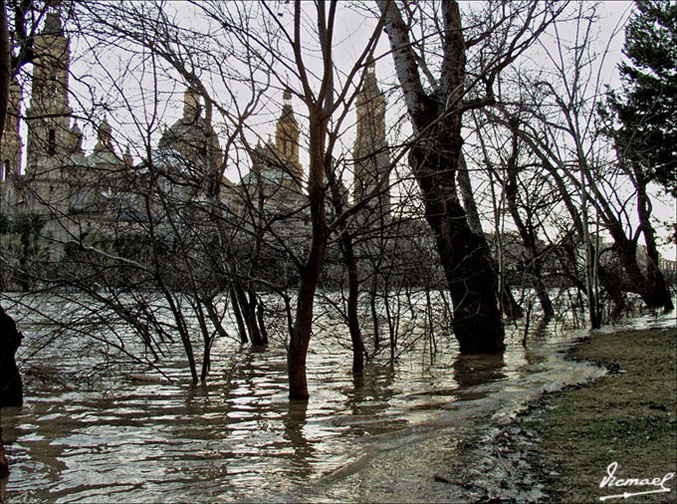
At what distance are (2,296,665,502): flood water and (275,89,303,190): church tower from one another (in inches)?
99.7

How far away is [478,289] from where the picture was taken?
1052 centimetres

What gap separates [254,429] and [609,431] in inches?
110

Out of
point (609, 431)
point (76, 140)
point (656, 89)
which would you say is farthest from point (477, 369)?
point (656, 89)

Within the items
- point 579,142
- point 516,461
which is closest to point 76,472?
point 516,461

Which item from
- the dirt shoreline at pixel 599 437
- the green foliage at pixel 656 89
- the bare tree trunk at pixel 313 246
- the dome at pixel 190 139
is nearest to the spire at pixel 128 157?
the dome at pixel 190 139

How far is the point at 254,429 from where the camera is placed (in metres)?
5.46

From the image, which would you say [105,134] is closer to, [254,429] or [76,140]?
[76,140]

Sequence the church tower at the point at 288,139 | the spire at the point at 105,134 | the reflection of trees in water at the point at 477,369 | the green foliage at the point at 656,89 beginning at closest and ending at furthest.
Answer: the spire at the point at 105,134
the church tower at the point at 288,139
the reflection of trees in water at the point at 477,369
the green foliage at the point at 656,89

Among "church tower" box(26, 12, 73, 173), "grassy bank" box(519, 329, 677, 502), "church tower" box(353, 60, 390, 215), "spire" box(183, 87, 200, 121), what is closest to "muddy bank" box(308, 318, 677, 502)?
"grassy bank" box(519, 329, 677, 502)

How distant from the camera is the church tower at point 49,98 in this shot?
21.3 ft

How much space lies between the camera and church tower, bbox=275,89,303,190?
22.9 ft

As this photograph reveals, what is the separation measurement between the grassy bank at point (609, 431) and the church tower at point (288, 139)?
3521mm

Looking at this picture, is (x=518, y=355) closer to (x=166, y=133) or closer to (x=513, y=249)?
(x=166, y=133)

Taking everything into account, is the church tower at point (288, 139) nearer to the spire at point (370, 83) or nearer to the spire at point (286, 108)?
the spire at point (286, 108)
